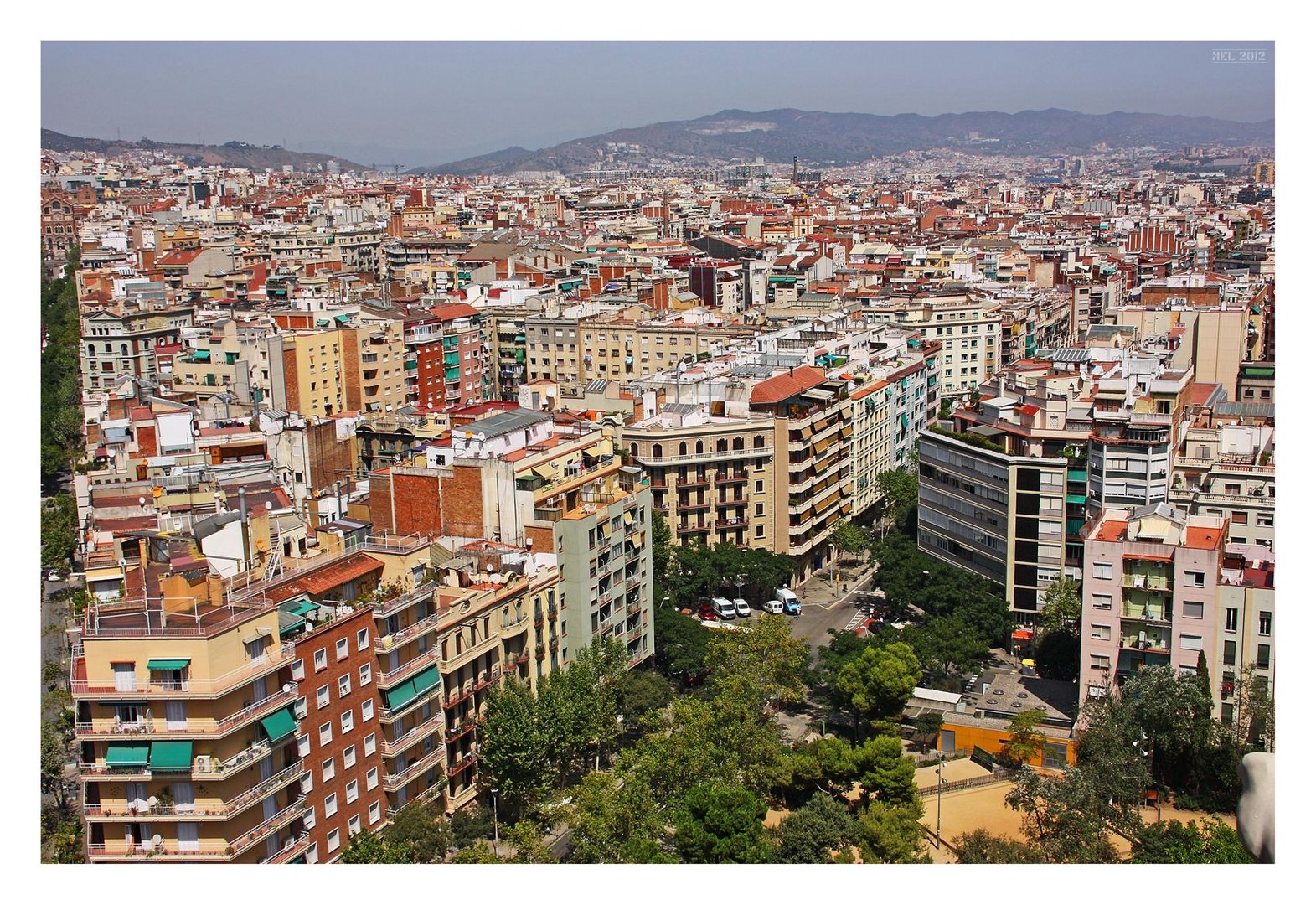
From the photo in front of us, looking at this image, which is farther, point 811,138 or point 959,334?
point 811,138

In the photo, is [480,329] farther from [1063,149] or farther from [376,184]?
[1063,149]

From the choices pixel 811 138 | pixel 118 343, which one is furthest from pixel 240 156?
pixel 118 343

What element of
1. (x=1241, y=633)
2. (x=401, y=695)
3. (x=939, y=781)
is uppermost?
(x=1241, y=633)

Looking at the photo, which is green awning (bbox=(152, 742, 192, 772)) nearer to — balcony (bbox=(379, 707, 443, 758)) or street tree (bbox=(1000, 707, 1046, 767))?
balcony (bbox=(379, 707, 443, 758))

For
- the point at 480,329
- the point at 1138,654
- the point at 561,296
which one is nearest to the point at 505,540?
the point at 1138,654

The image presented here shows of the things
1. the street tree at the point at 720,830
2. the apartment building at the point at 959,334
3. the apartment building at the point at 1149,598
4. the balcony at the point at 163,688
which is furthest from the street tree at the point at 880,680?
the apartment building at the point at 959,334

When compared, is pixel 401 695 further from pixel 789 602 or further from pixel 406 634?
pixel 789 602
